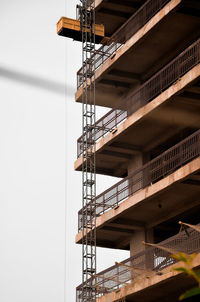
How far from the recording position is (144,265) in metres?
27.2

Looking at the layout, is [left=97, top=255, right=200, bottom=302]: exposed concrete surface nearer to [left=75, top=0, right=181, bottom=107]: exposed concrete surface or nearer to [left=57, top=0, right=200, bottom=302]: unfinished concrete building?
[left=57, top=0, right=200, bottom=302]: unfinished concrete building

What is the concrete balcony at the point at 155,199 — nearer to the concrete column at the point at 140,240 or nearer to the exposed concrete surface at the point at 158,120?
the concrete column at the point at 140,240

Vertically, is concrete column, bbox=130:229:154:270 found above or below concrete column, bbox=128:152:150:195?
below

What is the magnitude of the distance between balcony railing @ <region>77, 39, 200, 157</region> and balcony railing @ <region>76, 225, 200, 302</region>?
647 centimetres

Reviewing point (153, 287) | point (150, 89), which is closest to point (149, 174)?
point (150, 89)

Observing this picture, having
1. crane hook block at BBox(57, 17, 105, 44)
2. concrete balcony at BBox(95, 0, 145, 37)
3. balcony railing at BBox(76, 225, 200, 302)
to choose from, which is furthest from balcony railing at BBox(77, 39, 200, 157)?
crane hook block at BBox(57, 17, 105, 44)

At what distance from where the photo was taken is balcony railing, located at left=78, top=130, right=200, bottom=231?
25.8 meters

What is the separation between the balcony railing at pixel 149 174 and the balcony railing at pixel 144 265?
2946mm

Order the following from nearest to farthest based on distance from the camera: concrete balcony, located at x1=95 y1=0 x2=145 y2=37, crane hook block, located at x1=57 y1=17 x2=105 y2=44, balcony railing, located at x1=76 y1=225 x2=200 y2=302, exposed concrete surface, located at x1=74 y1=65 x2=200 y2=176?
1. balcony railing, located at x1=76 y1=225 x2=200 y2=302
2. exposed concrete surface, located at x1=74 y1=65 x2=200 y2=176
3. concrete balcony, located at x1=95 y1=0 x2=145 y2=37
4. crane hook block, located at x1=57 y1=17 x2=105 y2=44

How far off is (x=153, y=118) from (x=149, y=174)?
2397 millimetres

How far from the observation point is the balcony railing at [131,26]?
97.8 feet

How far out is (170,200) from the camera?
27.6 meters

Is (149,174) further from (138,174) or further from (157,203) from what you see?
(138,174)

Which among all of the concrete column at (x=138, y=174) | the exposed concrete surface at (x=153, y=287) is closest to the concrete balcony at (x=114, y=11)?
the concrete column at (x=138, y=174)
